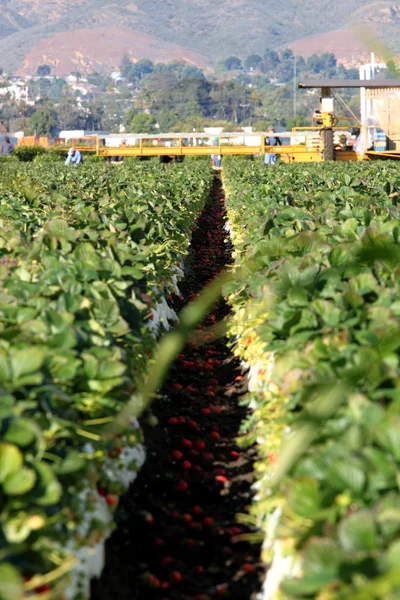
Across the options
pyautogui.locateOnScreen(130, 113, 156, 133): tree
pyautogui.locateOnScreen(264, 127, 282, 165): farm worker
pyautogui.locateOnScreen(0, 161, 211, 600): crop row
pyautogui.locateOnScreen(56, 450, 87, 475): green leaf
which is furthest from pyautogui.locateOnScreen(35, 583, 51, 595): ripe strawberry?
pyautogui.locateOnScreen(130, 113, 156, 133): tree

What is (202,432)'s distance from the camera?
18.4 feet

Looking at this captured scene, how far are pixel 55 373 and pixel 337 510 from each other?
133 cm

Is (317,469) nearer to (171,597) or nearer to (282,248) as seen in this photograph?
(171,597)

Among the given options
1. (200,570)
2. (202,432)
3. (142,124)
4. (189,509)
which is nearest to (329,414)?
(200,570)

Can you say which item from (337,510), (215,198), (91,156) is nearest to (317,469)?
(337,510)

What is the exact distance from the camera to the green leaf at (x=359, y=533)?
2.12 meters

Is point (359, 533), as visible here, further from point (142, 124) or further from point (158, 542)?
point (142, 124)

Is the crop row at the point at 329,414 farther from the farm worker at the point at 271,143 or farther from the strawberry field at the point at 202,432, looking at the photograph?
the farm worker at the point at 271,143

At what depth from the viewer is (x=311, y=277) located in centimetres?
444

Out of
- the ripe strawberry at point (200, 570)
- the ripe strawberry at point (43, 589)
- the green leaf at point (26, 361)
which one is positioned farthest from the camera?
the ripe strawberry at point (200, 570)

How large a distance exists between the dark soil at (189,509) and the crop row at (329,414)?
0.89 ft

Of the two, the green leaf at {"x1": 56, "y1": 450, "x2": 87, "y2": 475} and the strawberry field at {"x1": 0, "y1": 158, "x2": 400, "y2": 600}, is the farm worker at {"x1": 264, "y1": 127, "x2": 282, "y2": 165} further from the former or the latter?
the green leaf at {"x1": 56, "y1": 450, "x2": 87, "y2": 475}

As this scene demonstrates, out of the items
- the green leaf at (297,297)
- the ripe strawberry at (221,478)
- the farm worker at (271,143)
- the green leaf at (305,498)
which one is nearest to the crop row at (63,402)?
the ripe strawberry at (221,478)

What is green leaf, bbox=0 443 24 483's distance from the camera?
99.5 inches
